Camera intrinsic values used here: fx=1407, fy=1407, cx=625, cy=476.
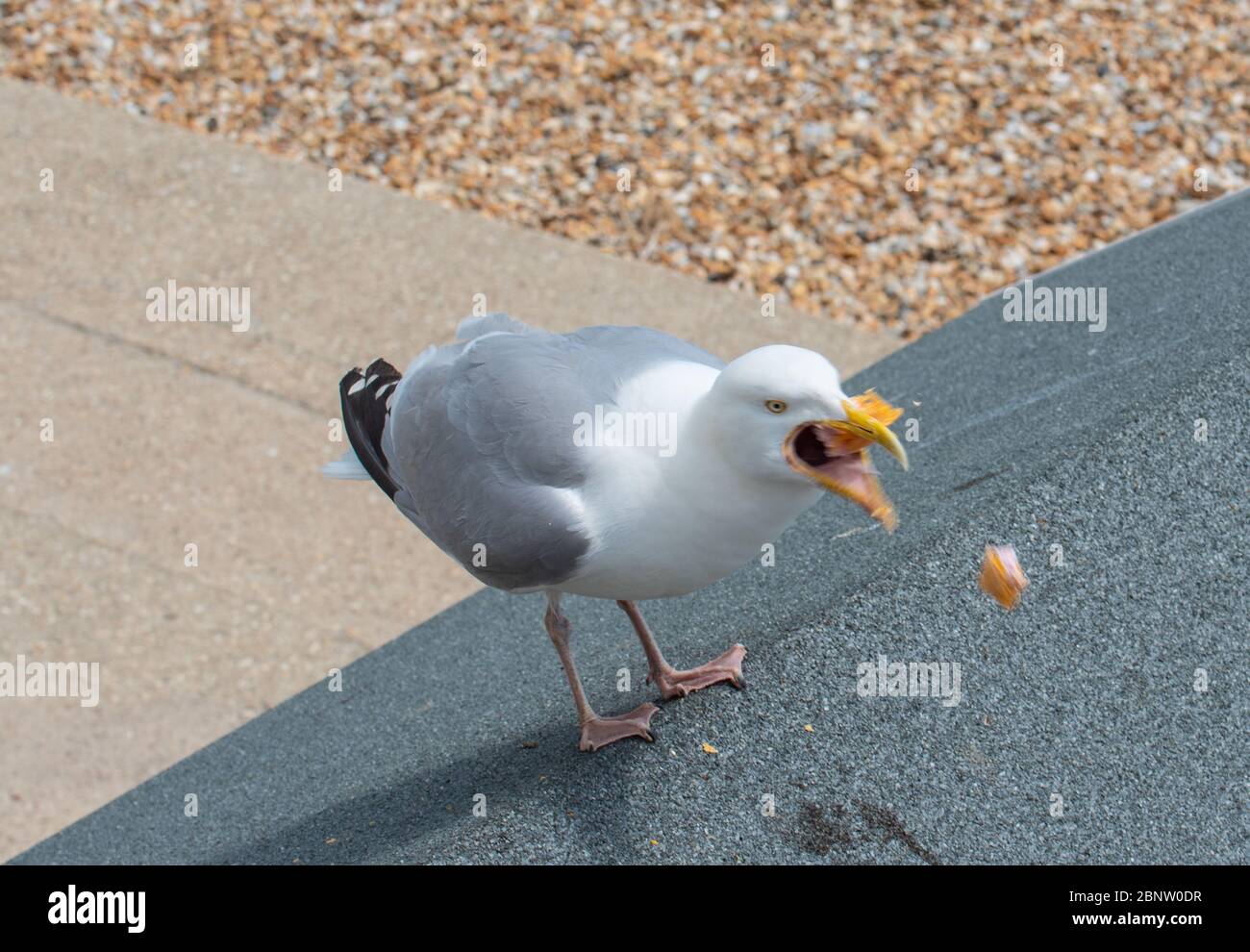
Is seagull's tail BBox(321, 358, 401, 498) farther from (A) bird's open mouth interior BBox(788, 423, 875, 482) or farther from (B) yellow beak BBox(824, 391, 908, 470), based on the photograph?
(B) yellow beak BBox(824, 391, 908, 470)

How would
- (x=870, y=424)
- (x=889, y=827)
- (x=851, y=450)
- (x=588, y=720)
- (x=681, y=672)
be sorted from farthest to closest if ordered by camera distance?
(x=681, y=672) → (x=588, y=720) → (x=889, y=827) → (x=851, y=450) → (x=870, y=424)

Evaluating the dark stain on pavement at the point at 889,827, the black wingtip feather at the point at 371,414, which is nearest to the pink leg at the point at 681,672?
the dark stain on pavement at the point at 889,827

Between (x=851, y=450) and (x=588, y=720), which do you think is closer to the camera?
(x=851, y=450)

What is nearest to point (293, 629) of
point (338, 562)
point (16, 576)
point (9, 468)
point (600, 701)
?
point (338, 562)

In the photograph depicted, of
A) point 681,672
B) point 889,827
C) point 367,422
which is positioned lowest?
point 889,827

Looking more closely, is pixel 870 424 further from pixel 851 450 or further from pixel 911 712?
pixel 911 712

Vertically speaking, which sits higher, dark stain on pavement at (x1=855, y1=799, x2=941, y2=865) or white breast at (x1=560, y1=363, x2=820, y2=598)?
white breast at (x1=560, y1=363, x2=820, y2=598)

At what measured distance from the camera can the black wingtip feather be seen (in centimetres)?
312

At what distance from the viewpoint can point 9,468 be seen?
543cm

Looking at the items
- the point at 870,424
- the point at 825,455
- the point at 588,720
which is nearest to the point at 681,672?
the point at 588,720

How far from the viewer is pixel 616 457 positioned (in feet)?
8.46

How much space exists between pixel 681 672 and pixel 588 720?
243 mm

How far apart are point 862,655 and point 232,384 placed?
3.54 metres

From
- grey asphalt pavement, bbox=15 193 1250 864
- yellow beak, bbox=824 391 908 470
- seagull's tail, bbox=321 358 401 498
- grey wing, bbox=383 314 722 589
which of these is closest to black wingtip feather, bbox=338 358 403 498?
seagull's tail, bbox=321 358 401 498
